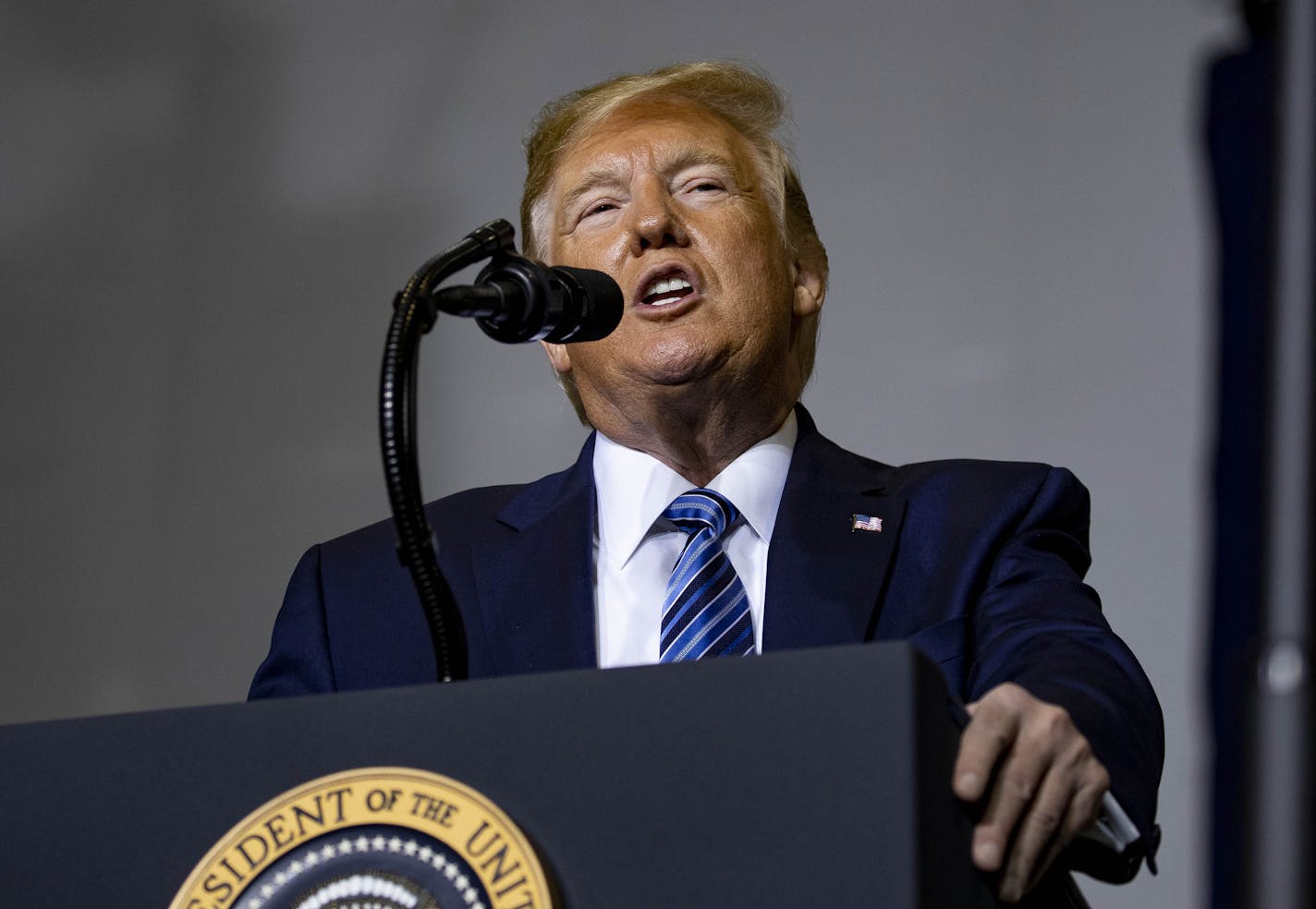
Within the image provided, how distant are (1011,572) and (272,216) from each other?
5.68 ft

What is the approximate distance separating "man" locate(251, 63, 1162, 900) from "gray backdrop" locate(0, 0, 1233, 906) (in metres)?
0.49

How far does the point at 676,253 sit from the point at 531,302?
0.88m

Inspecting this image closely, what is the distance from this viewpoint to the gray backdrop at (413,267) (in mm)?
2717

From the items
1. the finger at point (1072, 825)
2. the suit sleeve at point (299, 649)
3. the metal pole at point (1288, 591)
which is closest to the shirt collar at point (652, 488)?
the suit sleeve at point (299, 649)

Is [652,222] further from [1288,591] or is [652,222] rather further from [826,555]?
[1288,591]

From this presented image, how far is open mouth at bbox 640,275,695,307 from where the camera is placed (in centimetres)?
214

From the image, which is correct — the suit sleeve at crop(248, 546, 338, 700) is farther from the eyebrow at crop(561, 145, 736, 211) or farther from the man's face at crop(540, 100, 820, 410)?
the eyebrow at crop(561, 145, 736, 211)

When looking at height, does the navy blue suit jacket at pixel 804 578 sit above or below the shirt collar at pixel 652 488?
below

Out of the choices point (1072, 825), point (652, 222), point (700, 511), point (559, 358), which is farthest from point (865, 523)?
point (1072, 825)

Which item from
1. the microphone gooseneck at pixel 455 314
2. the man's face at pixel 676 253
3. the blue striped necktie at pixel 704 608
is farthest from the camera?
the man's face at pixel 676 253

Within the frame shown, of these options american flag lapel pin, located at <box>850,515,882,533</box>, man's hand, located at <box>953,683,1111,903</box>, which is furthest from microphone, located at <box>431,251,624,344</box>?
american flag lapel pin, located at <box>850,515,882,533</box>

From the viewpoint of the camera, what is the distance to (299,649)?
76.7 inches

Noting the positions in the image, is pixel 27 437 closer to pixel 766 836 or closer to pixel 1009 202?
pixel 1009 202

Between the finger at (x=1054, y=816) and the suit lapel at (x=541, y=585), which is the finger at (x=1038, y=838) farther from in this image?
the suit lapel at (x=541, y=585)
